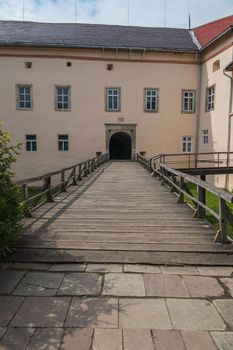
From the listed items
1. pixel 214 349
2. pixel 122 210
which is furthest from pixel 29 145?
pixel 214 349

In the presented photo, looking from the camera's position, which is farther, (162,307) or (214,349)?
(162,307)

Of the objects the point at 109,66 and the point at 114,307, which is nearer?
the point at 114,307

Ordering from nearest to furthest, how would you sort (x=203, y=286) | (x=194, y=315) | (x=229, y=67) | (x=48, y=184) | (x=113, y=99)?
(x=194, y=315)
(x=203, y=286)
(x=48, y=184)
(x=229, y=67)
(x=113, y=99)

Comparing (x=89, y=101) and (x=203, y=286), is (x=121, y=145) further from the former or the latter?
(x=203, y=286)

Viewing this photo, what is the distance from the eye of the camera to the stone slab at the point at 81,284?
3127 mm

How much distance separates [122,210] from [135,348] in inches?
177

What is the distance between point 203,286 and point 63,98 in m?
22.0

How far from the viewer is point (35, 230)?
16.7ft

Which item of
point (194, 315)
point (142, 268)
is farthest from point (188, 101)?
point (194, 315)

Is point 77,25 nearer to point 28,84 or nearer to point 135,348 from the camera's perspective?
point 28,84

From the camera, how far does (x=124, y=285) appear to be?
3.28m

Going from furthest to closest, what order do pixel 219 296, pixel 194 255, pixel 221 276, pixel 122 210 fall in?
1. pixel 122 210
2. pixel 194 255
3. pixel 221 276
4. pixel 219 296

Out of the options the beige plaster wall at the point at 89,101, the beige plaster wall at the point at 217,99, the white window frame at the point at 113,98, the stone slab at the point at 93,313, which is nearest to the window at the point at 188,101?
the beige plaster wall at the point at 89,101

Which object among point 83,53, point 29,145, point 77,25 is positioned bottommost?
point 29,145
